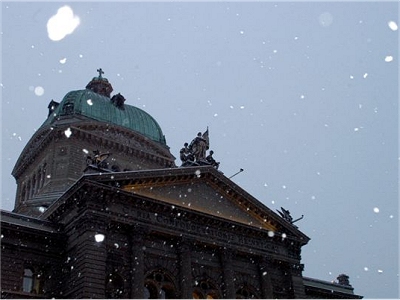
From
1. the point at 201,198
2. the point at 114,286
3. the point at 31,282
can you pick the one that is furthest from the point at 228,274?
the point at 31,282

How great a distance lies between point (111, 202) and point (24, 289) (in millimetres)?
7099

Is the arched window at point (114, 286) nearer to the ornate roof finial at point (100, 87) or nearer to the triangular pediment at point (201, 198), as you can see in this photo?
the triangular pediment at point (201, 198)

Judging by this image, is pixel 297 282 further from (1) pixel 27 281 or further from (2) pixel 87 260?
(1) pixel 27 281

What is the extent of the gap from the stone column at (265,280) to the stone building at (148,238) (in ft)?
0.23

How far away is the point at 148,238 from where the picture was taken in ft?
110

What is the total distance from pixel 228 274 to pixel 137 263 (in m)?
7.12

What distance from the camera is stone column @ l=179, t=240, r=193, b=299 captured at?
1304 inches

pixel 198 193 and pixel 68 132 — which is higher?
pixel 68 132

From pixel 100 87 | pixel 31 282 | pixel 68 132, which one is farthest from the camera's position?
pixel 100 87

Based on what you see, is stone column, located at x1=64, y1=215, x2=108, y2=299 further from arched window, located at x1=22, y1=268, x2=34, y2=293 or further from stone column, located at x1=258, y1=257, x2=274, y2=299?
stone column, located at x1=258, y1=257, x2=274, y2=299

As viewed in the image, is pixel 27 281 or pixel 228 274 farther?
pixel 228 274

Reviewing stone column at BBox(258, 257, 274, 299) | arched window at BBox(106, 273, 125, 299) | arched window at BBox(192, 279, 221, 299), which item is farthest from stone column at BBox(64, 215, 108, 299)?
stone column at BBox(258, 257, 274, 299)

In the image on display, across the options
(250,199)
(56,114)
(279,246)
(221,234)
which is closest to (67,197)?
(221,234)

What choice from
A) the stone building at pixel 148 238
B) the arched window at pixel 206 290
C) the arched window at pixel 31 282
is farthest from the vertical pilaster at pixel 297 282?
the arched window at pixel 31 282
